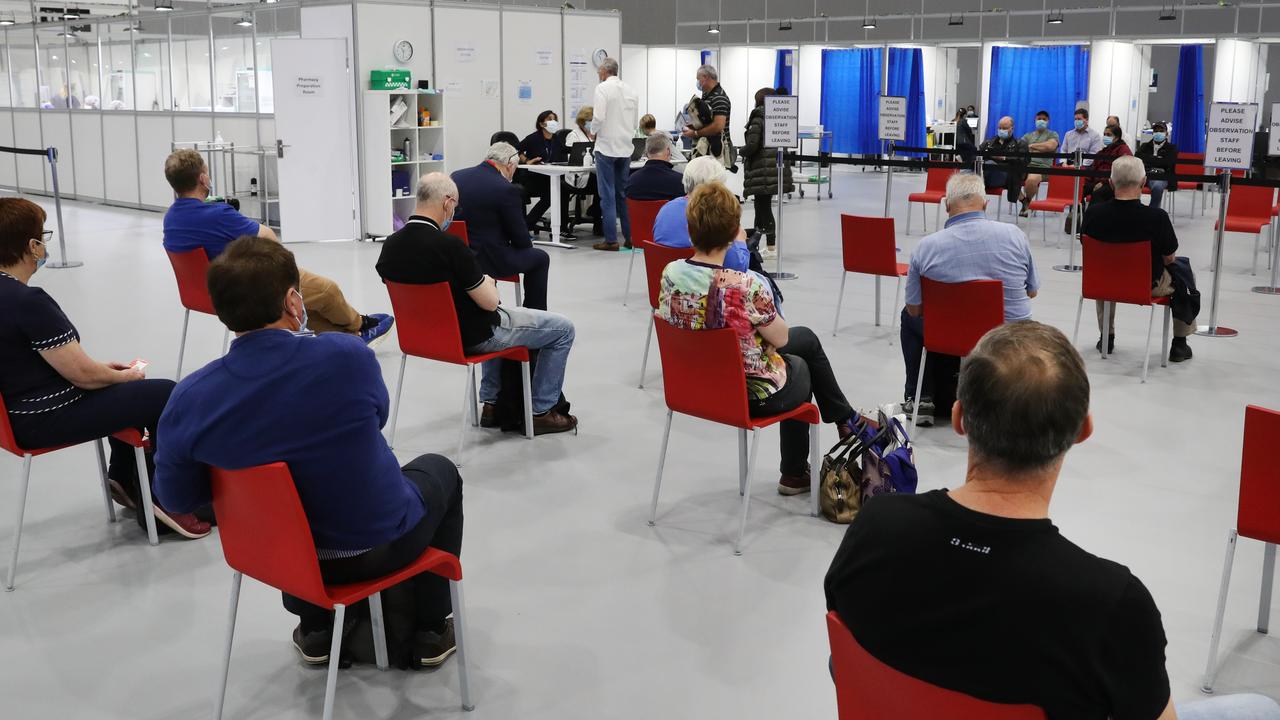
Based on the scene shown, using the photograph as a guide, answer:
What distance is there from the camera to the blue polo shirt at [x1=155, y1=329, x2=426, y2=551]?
7.89 feet

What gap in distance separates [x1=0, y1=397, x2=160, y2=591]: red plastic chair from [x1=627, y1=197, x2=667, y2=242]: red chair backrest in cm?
437

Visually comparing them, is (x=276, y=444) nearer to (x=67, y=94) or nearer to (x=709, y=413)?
(x=709, y=413)

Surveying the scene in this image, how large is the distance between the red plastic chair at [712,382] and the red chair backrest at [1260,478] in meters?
1.49

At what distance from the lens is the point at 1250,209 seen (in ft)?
31.1

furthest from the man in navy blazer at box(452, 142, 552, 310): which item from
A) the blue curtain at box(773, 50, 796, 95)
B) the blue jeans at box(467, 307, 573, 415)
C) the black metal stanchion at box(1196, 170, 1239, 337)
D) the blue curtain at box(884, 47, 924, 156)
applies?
the blue curtain at box(773, 50, 796, 95)

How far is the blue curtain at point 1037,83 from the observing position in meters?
18.7

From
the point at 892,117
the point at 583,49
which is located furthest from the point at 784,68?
the point at 892,117

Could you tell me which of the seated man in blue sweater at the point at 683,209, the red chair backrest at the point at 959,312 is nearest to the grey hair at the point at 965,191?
the red chair backrest at the point at 959,312

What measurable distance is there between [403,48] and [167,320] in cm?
474

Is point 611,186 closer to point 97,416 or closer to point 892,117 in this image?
point 892,117

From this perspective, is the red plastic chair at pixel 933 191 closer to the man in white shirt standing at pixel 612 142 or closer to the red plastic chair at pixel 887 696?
the man in white shirt standing at pixel 612 142

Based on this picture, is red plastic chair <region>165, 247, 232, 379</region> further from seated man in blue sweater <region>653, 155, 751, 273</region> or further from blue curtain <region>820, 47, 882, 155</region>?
blue curtain <region>820, 47, 882, 155</region>

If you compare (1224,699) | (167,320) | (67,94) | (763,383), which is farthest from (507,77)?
(1224,699)

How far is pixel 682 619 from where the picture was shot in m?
3.35
